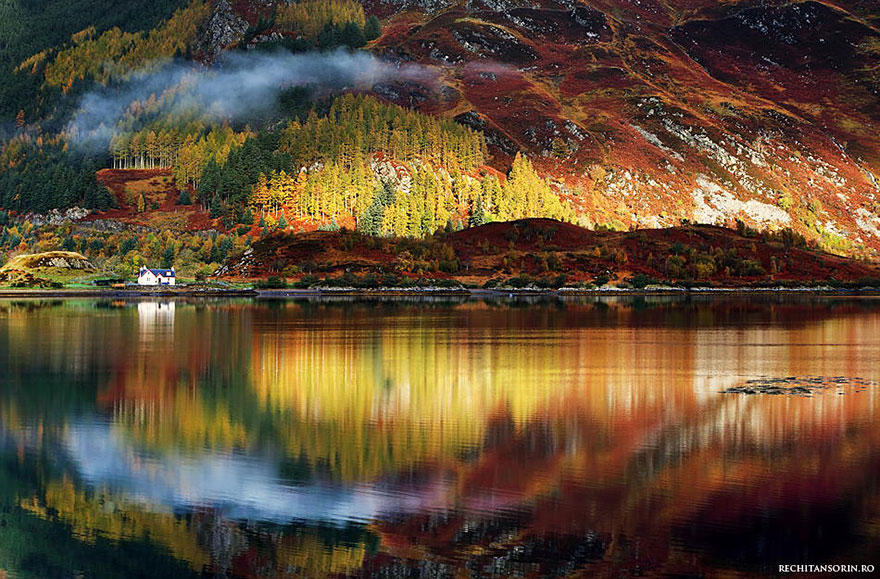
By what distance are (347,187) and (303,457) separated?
13604 cm

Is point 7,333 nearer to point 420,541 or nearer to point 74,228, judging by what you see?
point 420,541

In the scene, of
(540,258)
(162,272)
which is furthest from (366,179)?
(162,272)

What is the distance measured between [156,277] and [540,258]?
4935 centimetres

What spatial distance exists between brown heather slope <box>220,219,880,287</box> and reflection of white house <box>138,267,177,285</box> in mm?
7529

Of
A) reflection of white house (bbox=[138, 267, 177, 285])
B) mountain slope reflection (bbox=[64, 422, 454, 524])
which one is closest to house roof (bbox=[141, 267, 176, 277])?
reflection of white house (bbox=[138, 267, 177, 285])

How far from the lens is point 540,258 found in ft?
424

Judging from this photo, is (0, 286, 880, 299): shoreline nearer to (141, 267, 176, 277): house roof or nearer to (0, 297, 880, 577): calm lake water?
(141, 267, 176, 277): house roof

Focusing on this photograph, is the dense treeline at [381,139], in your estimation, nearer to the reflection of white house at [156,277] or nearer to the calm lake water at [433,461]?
the reflection of white house at [156,277]

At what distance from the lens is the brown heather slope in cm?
12825

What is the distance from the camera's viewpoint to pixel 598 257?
430 ft

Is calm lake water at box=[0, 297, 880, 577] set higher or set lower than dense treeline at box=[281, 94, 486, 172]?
lower

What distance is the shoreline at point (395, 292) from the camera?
4540 inches

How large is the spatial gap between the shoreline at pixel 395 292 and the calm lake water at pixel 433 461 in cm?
6715

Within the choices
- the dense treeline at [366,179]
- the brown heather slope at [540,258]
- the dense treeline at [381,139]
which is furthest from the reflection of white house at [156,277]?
the dense treeline at [381,139]
